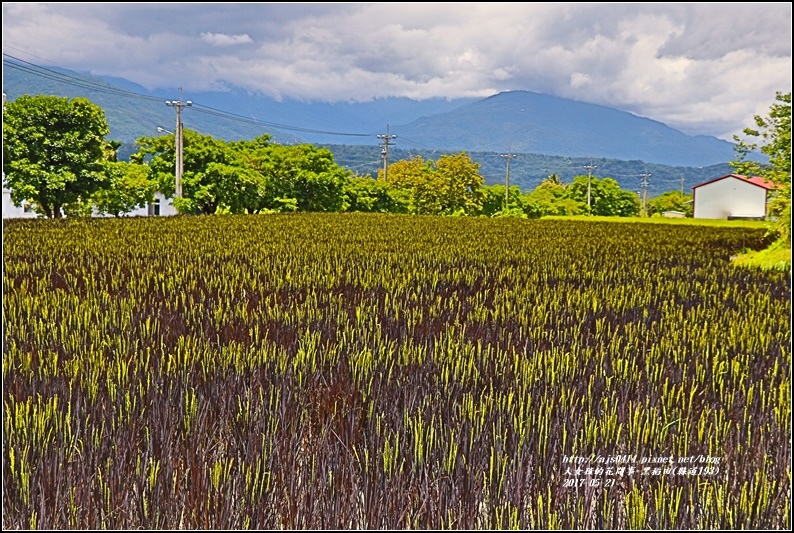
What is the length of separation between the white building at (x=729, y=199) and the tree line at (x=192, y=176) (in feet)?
95.3

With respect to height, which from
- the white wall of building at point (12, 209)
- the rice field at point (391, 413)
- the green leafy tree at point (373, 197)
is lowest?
the rice field at point (391, 413)

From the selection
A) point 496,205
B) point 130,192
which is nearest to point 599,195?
point 496,205

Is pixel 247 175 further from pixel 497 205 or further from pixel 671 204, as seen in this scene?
pixel 671 204

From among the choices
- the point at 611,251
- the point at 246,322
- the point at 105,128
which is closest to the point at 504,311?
the point at 246,322

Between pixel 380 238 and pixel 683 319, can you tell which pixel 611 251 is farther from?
pixel 683 319

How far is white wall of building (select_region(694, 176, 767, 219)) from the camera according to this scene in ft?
265

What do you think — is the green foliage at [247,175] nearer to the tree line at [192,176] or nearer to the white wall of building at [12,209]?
the tree line at [192,176]

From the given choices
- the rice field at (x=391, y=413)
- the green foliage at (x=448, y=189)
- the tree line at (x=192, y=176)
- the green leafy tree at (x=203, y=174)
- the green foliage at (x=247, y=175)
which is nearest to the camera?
the rice field at (x=391, y=413)

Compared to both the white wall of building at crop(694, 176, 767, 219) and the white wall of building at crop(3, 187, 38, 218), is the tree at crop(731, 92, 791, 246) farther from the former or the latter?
the white wall of building at crop(694, 176, 767, 219)

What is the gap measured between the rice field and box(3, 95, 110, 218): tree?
2870 cm

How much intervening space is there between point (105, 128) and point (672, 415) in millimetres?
36156

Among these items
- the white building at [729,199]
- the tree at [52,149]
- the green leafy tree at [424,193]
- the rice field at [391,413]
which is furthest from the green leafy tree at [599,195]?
the rice field at [391,413]

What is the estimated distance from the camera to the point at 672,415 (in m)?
3.18

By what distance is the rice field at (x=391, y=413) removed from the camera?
2.21m
